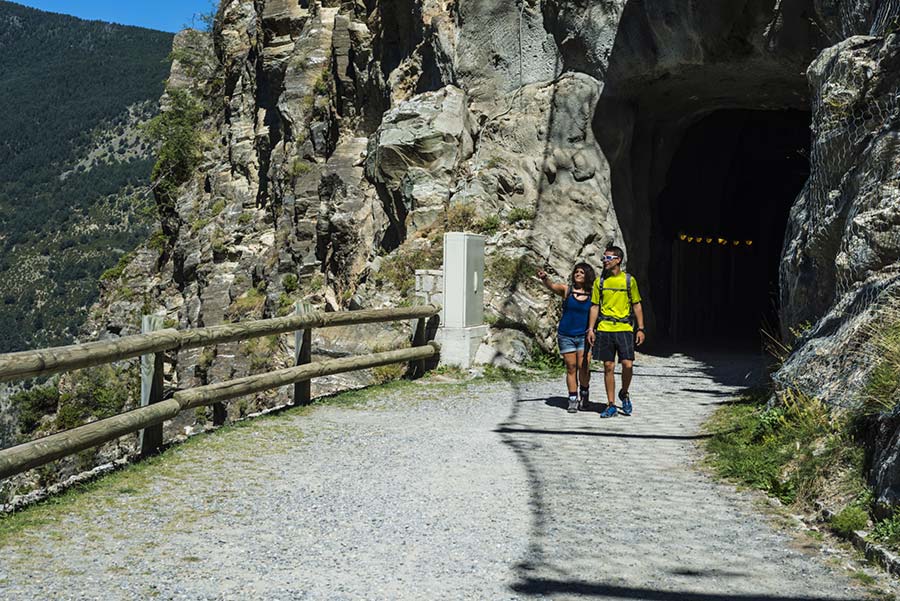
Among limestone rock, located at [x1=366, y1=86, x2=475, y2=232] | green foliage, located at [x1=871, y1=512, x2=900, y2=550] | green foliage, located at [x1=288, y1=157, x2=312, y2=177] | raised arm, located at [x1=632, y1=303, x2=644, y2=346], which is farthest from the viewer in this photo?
green foliage, located at [x1=288, y1=157, x2=312, y2=177]

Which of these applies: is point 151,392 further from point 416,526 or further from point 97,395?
point 97,395

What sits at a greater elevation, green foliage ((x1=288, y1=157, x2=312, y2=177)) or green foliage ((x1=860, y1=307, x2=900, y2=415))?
green foliage ((x1=288, y1=157, x2=312, y2=177))

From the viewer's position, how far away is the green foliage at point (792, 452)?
7.02 meters

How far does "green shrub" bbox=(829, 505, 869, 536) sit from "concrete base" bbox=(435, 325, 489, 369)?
897cm

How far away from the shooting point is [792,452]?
7.94m

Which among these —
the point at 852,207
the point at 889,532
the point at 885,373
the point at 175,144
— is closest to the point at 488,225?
the point at 852,207

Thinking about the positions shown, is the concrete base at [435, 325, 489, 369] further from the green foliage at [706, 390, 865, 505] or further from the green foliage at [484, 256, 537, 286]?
the green foliage at [706, 390, 865, 505]

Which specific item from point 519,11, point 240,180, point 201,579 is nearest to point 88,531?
point 201,579

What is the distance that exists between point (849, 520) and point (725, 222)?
2125cm

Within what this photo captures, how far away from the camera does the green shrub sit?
6172 millimetres

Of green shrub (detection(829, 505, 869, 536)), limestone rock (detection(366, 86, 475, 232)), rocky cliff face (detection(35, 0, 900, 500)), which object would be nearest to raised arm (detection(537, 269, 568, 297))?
rocky cliff face (detection(35, 0, 900, 500))

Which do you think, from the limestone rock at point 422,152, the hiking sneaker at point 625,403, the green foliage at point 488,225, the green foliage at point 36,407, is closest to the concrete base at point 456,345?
the green foliage at point 488,225

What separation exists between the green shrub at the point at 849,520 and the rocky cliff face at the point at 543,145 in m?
0.22

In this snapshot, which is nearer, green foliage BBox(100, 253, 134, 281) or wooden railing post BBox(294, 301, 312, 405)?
wooden railing post BBox(294, 301, 312, 405)
